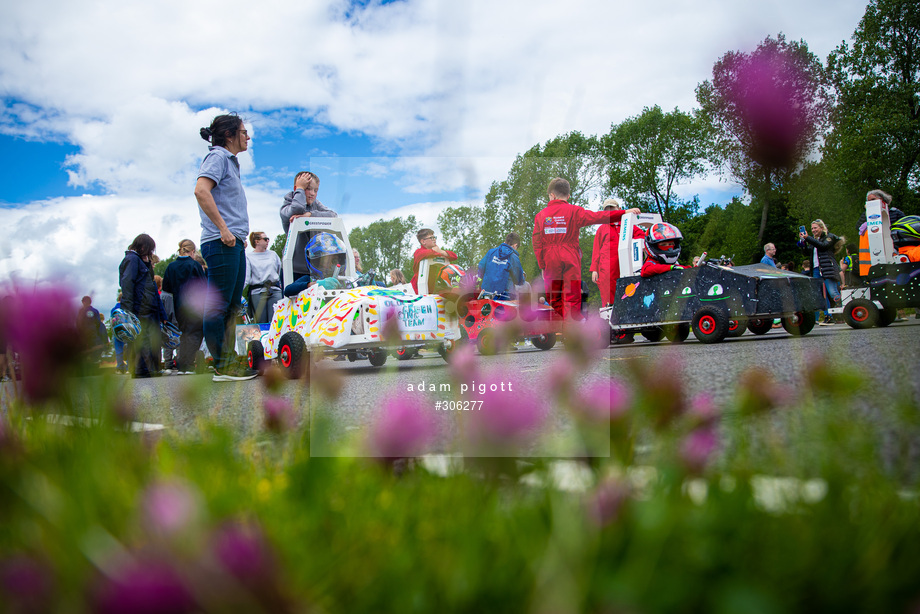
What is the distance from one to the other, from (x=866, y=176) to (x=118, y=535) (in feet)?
70.3

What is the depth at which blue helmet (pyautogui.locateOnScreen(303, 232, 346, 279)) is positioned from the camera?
14.9ft

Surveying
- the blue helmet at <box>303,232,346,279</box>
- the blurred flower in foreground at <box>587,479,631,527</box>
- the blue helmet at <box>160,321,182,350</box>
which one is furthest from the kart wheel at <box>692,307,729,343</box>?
the blurred flower in foreground at <box>587,479,631,527</box>

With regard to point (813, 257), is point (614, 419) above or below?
below

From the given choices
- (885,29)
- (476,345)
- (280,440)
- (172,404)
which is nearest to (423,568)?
(280,440)

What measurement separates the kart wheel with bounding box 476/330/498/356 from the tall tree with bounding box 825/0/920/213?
18.7m

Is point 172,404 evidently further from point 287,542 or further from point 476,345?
point 287,542

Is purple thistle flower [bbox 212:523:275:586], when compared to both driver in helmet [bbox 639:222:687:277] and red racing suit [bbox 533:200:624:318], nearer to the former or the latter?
red racing suit [bbox 533:200:624:318]

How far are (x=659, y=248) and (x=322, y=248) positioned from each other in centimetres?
395

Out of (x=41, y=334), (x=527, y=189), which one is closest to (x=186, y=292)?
(x=527, y=189)

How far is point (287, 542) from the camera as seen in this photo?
2.52 ft

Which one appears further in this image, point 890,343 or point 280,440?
point 890,343

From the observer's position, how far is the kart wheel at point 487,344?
5.53ft

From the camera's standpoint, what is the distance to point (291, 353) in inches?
191

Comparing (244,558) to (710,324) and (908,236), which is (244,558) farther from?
(908,236)
